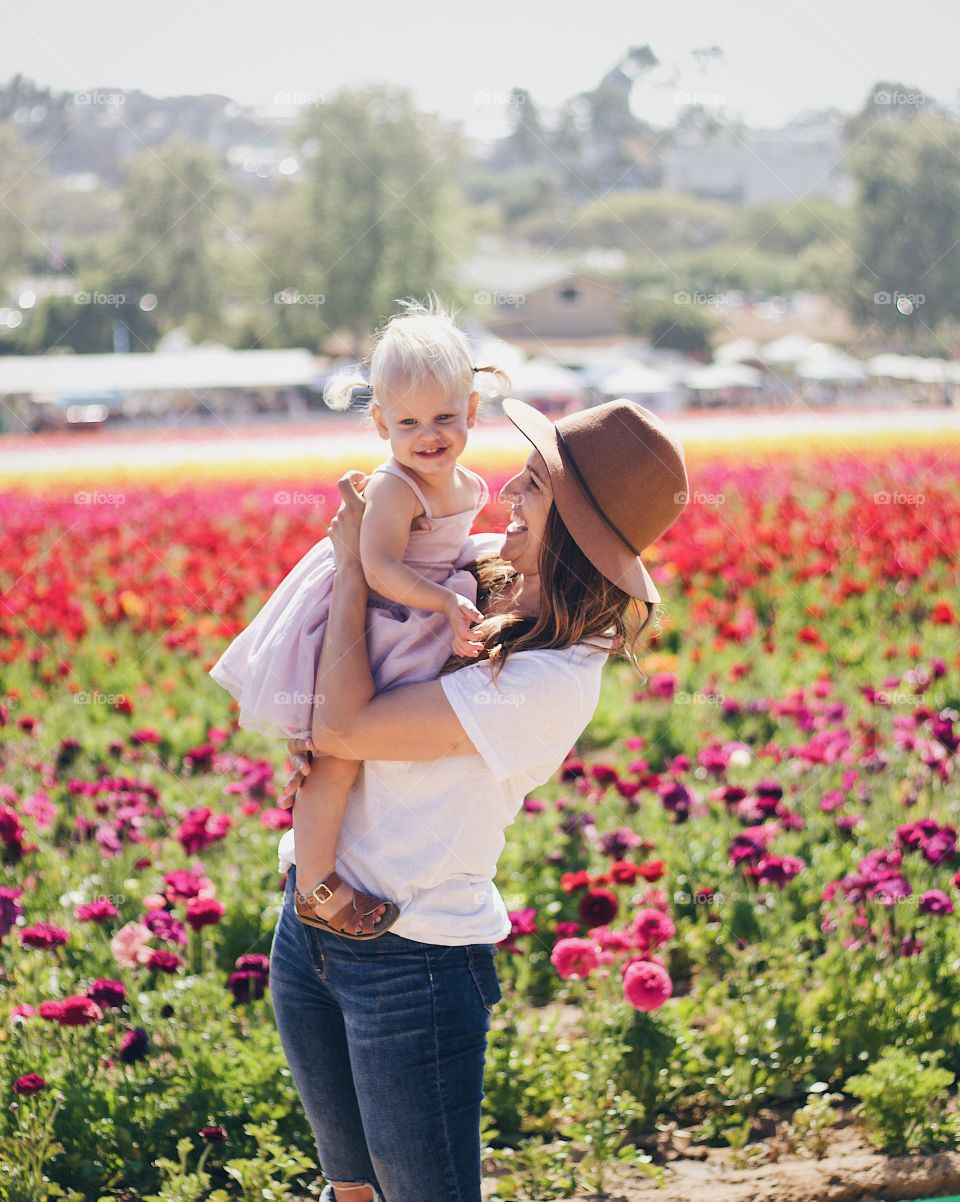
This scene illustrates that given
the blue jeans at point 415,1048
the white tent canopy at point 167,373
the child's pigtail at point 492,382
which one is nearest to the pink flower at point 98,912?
the blue jeans at point 415,1048

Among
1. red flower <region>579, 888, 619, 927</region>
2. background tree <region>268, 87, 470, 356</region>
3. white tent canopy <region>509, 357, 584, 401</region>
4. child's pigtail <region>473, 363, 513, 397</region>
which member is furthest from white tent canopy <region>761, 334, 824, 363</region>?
child's pigtail <region>473, 363, 513, 397</region>

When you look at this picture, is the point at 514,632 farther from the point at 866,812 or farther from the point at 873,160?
the point at 873,160

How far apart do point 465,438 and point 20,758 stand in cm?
328

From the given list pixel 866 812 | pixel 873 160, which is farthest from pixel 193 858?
pixel 873 160

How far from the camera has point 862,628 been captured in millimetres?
6113

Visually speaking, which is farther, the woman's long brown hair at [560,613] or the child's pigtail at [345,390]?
the child's pigtail at [345,390]

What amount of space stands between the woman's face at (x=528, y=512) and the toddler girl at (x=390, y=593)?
0.09 m

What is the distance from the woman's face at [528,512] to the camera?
67.6 inches

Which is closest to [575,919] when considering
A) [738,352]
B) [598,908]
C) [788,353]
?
[598,908]

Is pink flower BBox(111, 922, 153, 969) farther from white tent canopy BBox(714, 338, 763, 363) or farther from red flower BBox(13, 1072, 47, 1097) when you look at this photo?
white tent canopy BBox(714, 338, 763, 363)

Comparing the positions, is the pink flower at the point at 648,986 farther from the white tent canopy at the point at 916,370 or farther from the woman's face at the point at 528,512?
the white tent canopy at the point at 916,370

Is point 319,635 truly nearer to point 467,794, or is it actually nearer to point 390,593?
point 390,593

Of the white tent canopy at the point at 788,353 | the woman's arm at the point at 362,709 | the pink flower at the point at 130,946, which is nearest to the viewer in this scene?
the woman's arm at the point at 362,709

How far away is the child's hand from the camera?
5.37ft
